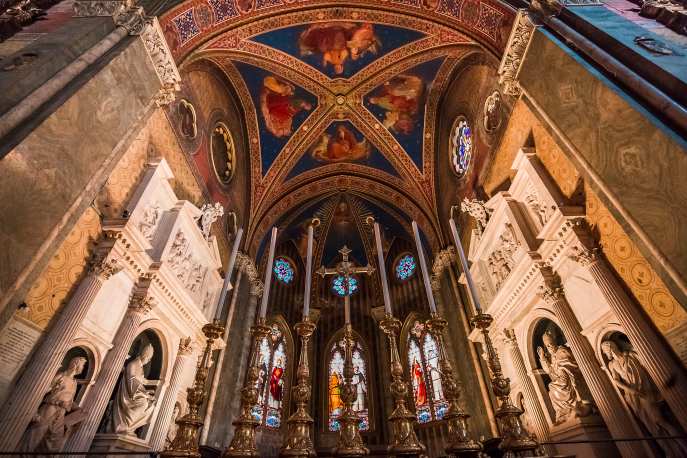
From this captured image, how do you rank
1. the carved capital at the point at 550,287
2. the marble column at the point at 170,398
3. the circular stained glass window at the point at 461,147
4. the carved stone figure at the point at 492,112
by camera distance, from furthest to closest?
the circular stained glass window at the point at 461,147 < the carved stone figure at the point at 492,112 < the marble column at the point at 170,398 < the carved capital at the point at 550,287

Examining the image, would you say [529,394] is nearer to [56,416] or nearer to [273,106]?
[56,416]

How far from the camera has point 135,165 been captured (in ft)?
21.5

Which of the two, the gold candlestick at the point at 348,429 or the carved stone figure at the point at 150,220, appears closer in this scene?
the gold candlestick at the point at 348,429

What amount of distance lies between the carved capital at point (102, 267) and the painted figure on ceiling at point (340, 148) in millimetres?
9510

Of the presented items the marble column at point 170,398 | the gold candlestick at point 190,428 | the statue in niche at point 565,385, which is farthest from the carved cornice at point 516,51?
the marble column at point 170,398

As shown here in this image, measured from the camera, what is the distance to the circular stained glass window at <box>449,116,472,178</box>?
10.3 m

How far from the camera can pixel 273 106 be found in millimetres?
12273

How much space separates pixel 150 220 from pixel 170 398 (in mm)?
3525

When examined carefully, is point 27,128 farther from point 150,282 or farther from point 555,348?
point 555,348

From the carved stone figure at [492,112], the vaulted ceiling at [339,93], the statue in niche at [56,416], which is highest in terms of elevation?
the vaulted ceiling at [339,93]

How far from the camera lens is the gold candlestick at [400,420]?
2.95m

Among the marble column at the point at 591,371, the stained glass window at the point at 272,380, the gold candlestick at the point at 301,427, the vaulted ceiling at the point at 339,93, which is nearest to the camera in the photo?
the gold candlestick at the point at 301,427

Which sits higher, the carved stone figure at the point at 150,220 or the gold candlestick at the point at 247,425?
the carved stone figure at the point at 150,220

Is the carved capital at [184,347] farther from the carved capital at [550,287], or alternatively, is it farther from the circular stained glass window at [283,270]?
the circular stained glass window at [283,270]
